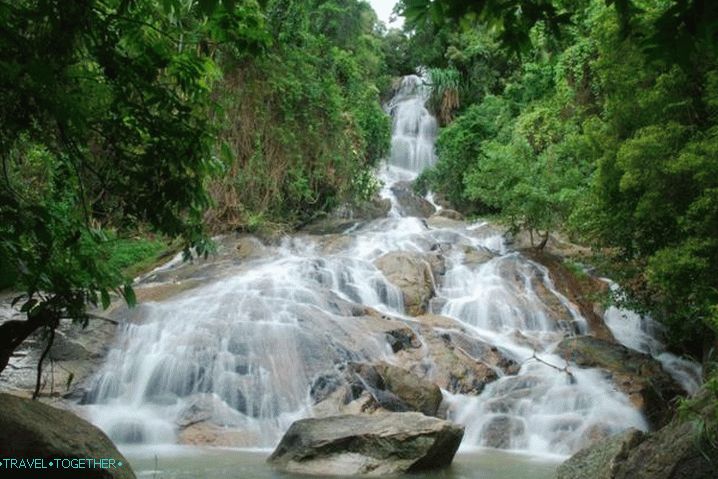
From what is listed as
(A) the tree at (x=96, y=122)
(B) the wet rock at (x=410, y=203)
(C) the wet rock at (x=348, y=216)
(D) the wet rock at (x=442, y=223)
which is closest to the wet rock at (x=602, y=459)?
(A) the tree at (x=96, y=122)

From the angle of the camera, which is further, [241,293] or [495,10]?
[241,293]

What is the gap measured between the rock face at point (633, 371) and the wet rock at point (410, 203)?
11369mm

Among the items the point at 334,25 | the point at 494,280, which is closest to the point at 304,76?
the point at 334,25

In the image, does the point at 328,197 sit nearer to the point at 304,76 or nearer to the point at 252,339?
the point at 304,76

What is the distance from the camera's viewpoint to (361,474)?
6.50m

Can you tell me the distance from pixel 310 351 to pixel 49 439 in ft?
20.5

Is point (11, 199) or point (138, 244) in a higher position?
point (11, 199)

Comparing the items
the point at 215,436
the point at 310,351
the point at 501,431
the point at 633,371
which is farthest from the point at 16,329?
the point at 633,371

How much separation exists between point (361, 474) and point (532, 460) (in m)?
2.60

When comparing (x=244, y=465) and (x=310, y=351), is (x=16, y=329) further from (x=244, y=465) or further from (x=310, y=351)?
(x=310, y=351)

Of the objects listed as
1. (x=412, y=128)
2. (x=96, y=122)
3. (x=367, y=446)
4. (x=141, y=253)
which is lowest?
(x=367, y=446)

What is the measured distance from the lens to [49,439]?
4027 mm

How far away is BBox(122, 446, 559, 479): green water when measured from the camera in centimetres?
650

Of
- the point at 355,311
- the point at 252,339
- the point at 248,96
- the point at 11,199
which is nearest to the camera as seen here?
the point at 11,199
